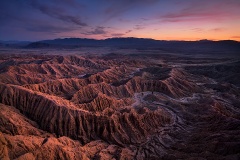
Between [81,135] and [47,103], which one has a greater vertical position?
[47,103]

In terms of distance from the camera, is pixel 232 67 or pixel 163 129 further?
pixel 232 67

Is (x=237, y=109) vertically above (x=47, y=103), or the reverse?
(x=47, y=103)

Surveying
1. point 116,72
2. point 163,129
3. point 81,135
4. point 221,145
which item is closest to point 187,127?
point 163,129

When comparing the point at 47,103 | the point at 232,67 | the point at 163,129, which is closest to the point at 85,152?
the point at 47,103

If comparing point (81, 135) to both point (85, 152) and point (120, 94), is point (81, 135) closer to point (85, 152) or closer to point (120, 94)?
point (85, 152)

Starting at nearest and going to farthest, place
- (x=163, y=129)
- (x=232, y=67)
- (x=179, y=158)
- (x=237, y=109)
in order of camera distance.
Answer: (x=179, y=158) < (x=163, y=129) < (x=237, y=109) < (x=232, y=67)

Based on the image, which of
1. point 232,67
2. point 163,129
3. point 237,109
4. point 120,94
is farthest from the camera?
point 232,67

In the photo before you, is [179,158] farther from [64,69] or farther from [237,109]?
[64,69]

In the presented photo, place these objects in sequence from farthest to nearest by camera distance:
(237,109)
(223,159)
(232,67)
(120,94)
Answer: (232,67) < (120,94) < (237,109) < (223,159)

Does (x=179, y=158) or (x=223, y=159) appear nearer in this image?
(x=223, y=159)

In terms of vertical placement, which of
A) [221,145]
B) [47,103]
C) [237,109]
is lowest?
[237,109]
